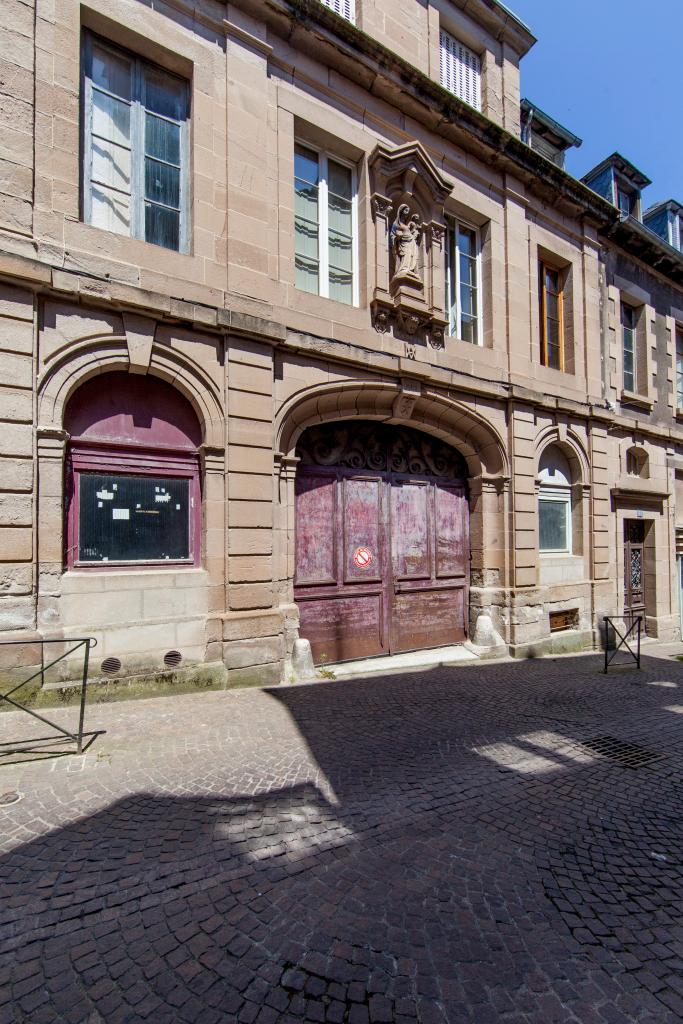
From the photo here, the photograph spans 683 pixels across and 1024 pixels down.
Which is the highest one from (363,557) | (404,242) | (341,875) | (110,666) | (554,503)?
(404,242)

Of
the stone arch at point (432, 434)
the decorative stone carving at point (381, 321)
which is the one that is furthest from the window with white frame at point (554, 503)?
the decorative stone carving at point (381, 321)

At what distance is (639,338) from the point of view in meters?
13.3

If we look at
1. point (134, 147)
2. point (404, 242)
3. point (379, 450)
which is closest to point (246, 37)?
point (134, 147)

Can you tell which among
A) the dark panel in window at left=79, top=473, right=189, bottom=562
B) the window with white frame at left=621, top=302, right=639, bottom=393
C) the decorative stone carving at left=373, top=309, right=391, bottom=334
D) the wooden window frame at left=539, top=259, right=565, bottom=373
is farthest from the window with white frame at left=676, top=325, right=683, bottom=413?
the dark panel in window at left=79, top=473, right=189, bottom=562

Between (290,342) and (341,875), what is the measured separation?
6.36 metres

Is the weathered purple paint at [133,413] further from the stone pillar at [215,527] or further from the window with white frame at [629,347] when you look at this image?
the window with white frame at [629,347]

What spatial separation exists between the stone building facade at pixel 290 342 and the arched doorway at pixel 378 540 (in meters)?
0.05

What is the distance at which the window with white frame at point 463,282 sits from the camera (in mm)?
9805

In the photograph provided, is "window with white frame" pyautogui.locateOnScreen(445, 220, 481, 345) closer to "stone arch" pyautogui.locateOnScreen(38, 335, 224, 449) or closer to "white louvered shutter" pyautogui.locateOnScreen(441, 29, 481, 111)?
"white louvered shutter" pyautogui.locateOnScreen(441, 29, 481, 111)

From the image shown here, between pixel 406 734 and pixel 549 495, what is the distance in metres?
7.40

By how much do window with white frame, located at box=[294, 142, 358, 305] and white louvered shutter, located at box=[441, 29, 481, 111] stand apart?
3.96m

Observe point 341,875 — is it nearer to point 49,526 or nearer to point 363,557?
point 49,526

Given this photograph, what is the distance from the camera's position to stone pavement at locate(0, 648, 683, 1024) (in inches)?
85.7

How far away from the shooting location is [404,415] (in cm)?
866
